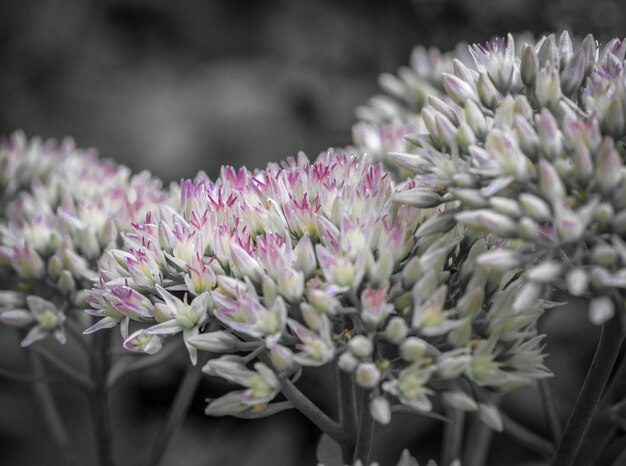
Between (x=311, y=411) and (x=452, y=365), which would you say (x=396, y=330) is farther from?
(x=311, y=411)

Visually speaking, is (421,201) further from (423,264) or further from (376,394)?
(376,394)

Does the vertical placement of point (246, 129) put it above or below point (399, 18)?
below

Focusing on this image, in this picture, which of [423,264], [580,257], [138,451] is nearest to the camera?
[580,257]

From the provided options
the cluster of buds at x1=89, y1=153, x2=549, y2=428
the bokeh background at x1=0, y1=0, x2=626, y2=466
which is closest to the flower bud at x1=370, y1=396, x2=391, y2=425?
the cluster of buds at x1=89, y1=153, x2=549, y2=428

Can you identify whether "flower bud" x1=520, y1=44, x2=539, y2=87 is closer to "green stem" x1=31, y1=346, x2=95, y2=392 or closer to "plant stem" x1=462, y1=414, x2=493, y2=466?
"plant stem" x1=462, y1=414, x2=493, y2=466

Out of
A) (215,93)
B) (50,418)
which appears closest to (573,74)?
(50,418)

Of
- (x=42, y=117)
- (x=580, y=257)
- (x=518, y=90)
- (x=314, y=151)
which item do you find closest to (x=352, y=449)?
(x=580, y=257)
